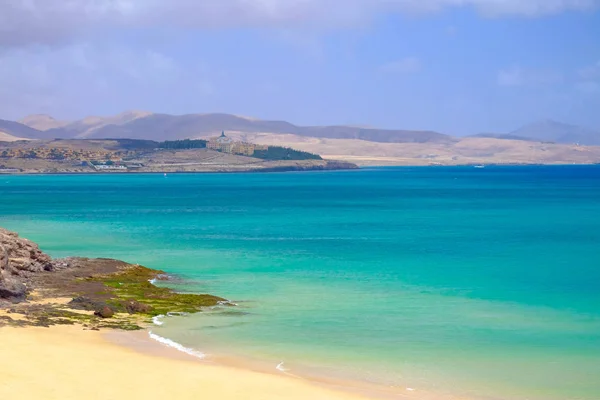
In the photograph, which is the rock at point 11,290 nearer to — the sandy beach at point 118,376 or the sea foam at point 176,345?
the sandy beach at point 118,376

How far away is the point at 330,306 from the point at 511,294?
20.6 feet

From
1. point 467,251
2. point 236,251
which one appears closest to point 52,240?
point 236,251

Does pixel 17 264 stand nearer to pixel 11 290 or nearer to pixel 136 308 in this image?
pixel 11 290

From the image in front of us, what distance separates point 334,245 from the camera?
3984 cm

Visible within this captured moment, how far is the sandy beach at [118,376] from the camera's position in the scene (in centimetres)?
1370

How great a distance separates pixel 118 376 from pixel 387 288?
13.2 meters

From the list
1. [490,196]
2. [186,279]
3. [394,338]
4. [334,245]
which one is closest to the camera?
[394,338]

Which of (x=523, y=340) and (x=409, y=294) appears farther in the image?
(x=409, y=294)

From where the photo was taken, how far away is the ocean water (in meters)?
16.7

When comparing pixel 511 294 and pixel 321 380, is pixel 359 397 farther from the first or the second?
pixel 511 294

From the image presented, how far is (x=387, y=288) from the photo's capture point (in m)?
26.5

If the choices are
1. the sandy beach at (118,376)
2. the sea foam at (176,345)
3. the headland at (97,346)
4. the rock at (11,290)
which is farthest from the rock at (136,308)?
the sandy beach at (118,376)

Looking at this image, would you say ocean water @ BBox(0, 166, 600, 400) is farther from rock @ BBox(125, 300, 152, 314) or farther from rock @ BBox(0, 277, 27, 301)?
rock @ BBox(0, 277, 27, 301)

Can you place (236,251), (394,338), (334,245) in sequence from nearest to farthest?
(394,338), (236,251), (334,245)
